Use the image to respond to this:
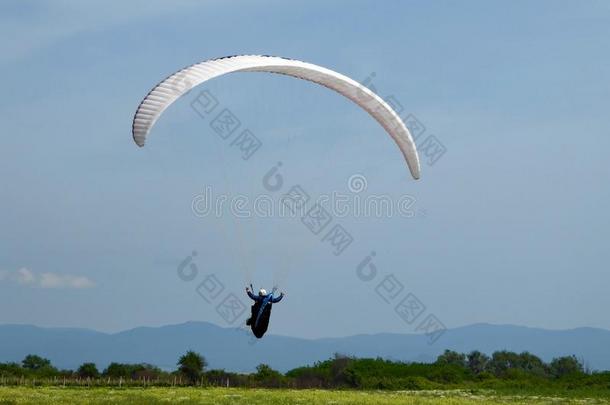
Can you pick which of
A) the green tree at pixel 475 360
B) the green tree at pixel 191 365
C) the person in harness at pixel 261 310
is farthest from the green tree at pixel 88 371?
the green tree at pixel 475 360

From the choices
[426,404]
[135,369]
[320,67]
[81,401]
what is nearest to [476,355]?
[135,369]

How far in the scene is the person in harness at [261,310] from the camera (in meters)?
29.3

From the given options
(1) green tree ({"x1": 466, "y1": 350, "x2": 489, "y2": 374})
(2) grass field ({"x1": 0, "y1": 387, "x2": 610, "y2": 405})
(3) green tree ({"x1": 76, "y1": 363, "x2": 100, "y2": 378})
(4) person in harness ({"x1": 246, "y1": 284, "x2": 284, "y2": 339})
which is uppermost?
(1) green tree ({"x1": 466, "y1": 350, "x2": 489, "y2": 374})

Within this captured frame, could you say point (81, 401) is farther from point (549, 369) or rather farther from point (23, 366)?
point (549, 369)

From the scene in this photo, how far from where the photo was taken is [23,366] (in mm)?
79062

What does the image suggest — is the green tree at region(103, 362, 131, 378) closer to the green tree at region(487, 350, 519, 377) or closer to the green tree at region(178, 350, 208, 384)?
the green tree at region(178, 350, 208, 384)

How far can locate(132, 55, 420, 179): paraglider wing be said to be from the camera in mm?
26281

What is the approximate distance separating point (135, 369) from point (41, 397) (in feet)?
112

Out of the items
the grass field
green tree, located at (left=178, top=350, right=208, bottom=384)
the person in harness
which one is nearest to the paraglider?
the person in harness

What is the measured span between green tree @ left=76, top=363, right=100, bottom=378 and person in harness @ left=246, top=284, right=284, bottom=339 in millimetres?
41549

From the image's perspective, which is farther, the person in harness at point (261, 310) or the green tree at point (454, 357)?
the green tree at point (454, 357)

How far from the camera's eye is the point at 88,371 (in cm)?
6962

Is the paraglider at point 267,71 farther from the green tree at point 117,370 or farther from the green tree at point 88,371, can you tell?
the green tree at point 117,370

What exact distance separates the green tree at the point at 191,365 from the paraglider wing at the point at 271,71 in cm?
3774
